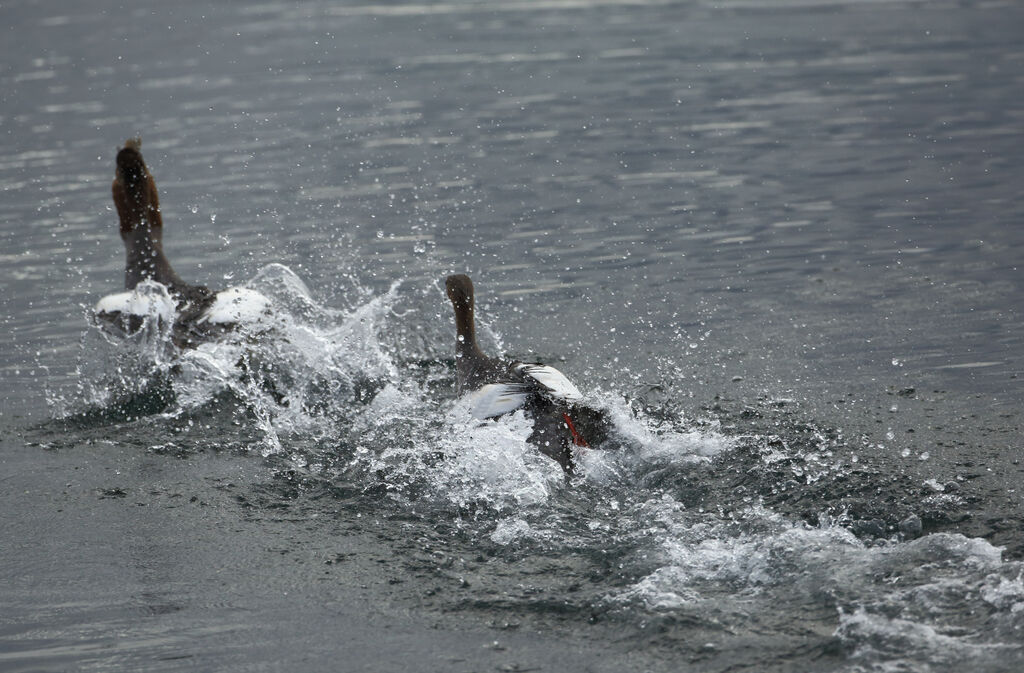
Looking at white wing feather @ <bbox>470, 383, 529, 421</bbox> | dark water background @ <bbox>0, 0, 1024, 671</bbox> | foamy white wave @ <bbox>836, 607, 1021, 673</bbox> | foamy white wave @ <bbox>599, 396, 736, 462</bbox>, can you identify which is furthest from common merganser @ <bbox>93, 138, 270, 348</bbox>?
foamy white wave @ <bbox>836, 607, 1021, 673</bbox>

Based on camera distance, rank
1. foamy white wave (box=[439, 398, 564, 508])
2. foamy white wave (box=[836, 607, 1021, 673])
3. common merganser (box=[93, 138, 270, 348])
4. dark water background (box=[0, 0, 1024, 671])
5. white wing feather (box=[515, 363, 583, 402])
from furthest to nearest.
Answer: common merganser (box=[93, 138, 270, 348])
white wing feather (box=[515, 363, 583, 402])
foamy white wave (box=[439, 398, 564, 508])
dark water background (box=[0, 0, 1024, 671])
foamy white wave (box=[836, 607, 1021, 673])

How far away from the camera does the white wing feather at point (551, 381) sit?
7.24 meters

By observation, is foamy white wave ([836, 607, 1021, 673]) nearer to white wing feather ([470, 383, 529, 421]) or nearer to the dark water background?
the dark water background

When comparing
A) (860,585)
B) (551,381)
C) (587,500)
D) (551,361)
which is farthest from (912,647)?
(551,361)

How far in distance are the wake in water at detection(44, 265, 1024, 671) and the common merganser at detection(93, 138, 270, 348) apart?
15 centimetres

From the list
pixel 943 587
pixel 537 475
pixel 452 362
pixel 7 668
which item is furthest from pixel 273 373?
pixel 943 587

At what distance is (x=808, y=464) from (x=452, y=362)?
3.49 m

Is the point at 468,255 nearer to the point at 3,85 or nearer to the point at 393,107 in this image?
the point at 393,107

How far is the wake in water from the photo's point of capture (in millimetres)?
5305

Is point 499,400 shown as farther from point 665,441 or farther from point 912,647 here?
point 912,647

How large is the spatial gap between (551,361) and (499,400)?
2369 mm

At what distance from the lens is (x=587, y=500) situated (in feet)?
22.3

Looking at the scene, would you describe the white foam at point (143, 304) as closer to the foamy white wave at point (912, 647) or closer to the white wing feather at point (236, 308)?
the white wing feather at point (236, 308)

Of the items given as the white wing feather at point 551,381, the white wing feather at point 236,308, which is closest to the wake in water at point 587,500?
the white wing feather at point 236,308
